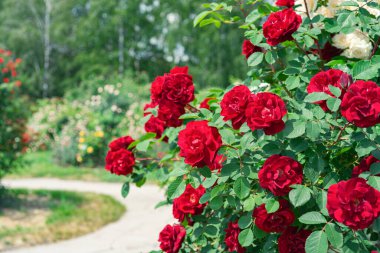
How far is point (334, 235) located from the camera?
1502mm

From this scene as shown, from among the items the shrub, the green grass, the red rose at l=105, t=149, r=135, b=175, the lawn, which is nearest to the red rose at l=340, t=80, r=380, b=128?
the red rose at l=105, t=149, r=135, b=175

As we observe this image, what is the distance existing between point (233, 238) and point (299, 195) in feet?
1.86

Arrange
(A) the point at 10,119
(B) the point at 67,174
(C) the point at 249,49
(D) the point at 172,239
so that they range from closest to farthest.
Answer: (D) the point at 172,239 → (C) the point at 249,49 → (A) the point at 10,119 → (B) the point at 67,174

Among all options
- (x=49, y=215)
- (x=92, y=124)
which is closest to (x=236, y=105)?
(x=49, y=215)

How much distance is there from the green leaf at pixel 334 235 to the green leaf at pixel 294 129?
0.31 meters

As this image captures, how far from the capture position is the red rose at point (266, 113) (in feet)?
4.97

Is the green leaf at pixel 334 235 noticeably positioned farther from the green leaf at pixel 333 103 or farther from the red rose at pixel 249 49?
the red rose at pixel 249 49

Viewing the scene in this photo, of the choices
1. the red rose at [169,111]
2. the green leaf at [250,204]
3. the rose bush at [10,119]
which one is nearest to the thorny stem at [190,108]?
the red rose at [169,111]

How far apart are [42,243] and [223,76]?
830 inches

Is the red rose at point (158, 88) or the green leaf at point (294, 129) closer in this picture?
the green leaf at point (294, 129)

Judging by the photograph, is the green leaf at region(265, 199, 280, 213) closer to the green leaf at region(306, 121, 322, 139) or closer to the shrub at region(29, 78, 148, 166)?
the green leaf at region(306, 121, 322, 139)

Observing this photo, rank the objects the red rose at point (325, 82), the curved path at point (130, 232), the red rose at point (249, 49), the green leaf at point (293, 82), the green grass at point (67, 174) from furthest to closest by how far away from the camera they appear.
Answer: the green grass at point (67, 174)
the curved path at point (130, 232)
the red rose at point (249, 49)
the green leaf at point (293, 82)
the red rose at point (325, 82)

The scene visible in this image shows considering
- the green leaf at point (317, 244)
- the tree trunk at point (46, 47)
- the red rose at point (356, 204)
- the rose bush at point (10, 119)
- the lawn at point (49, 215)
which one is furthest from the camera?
the tree trunk at point (46, 47)

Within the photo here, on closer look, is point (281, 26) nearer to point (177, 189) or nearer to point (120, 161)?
point (177, 189)
